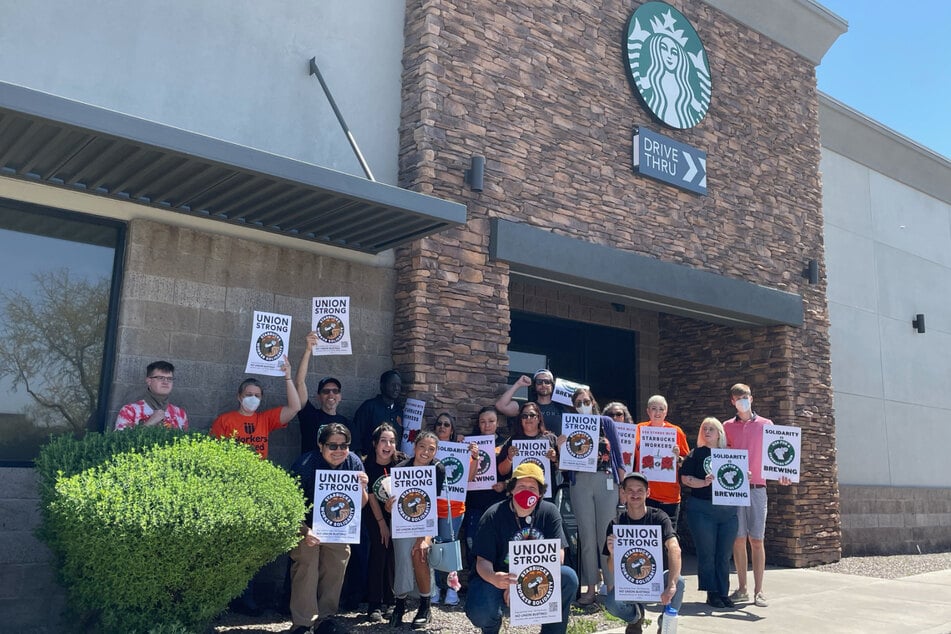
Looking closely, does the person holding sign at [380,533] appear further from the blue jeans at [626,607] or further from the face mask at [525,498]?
the blue jeans at [626,607]

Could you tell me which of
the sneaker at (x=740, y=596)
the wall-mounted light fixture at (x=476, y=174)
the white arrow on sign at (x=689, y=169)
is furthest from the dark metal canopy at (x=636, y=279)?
the sneaker at (x=740, y=596)

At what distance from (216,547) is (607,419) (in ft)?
14.4

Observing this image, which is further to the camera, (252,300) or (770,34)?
(770,34)

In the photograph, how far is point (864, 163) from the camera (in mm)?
16438

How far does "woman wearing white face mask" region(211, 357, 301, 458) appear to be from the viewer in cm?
747

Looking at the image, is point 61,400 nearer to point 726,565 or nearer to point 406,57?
point 406,57

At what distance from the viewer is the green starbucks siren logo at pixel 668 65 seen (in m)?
11.8

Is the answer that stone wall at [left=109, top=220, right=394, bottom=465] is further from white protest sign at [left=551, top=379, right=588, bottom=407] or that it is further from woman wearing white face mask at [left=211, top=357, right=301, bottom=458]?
white protest sign at [left=551, top=379, right=588, bottom=407]

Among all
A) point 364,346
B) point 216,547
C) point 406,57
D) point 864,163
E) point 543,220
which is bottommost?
→ point 216,547

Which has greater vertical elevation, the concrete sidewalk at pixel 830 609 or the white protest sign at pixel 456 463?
the white protest sign at pixel 456 463

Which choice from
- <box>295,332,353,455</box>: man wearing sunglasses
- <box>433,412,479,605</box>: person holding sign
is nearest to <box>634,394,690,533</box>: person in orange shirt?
<box>433,412,479,605</box>: person holding sign

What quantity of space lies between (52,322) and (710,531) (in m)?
6.53

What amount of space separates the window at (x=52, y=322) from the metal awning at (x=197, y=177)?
0.52 metres

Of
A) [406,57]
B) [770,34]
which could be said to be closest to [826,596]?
[406,57]
